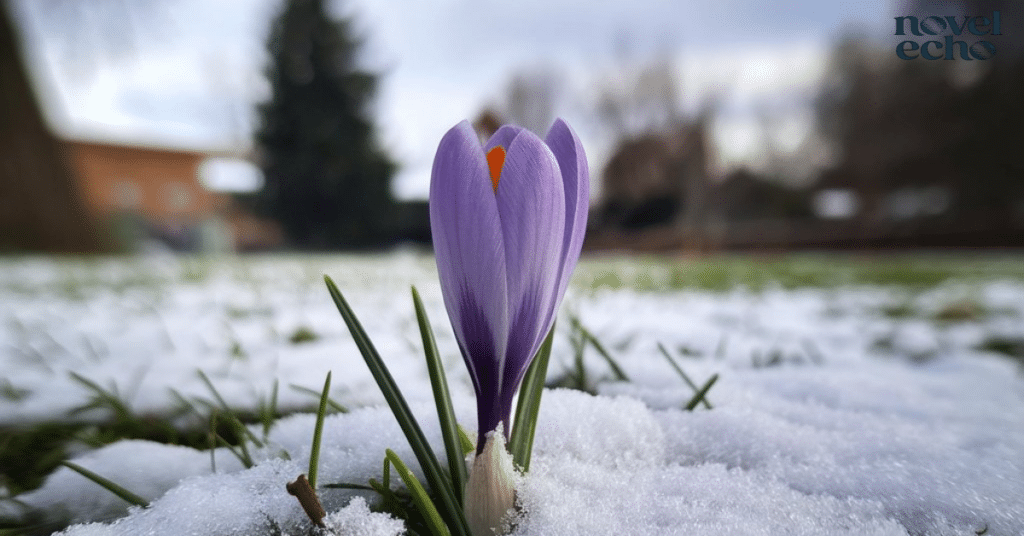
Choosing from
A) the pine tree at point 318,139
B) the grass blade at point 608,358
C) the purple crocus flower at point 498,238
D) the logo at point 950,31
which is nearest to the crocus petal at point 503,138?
the purple crocus flower at point 498,238

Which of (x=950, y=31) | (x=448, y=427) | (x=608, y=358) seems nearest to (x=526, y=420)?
(x=448, y=427)

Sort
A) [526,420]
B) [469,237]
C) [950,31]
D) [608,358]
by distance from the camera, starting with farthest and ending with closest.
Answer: [950,31], [608,358], [526,420], [469,237]

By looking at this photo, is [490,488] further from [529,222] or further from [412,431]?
[529,222]

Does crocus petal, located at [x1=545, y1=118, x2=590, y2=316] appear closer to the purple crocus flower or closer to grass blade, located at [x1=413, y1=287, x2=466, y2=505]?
the purple crocus flower

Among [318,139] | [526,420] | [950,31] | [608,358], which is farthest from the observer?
[318,139]

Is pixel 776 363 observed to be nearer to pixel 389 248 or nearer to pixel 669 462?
pixel 669 462

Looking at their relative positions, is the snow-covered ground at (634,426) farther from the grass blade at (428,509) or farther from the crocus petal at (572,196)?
the crocus petal at (572,196)
